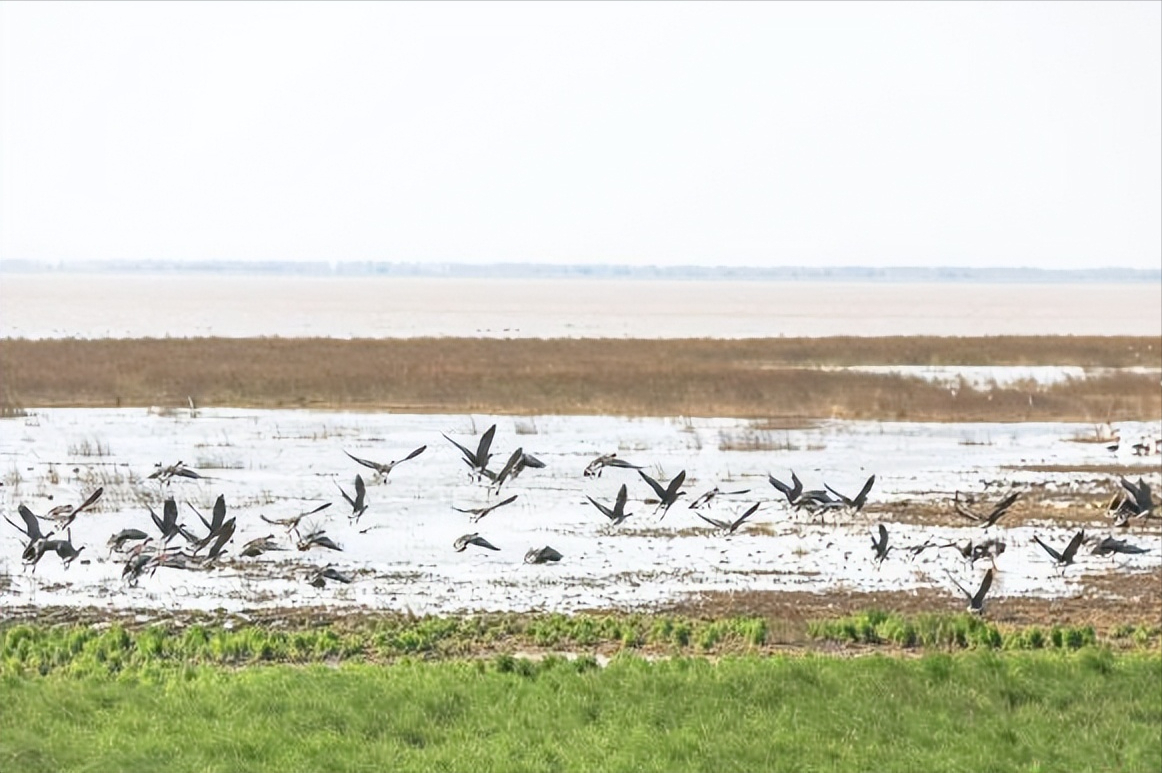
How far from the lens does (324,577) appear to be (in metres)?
13.5

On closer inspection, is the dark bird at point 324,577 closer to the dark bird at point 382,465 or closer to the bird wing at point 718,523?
the dark bird at point 382,465

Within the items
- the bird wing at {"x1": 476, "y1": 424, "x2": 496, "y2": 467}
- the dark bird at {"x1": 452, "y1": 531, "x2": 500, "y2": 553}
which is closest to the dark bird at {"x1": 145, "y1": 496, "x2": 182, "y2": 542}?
the dark bird at {"x1": 452, "y1": 531, "x2": 500, "y2": 553}

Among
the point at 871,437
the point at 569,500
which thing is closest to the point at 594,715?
the point at 569,500

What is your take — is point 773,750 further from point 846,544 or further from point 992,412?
point 992,412

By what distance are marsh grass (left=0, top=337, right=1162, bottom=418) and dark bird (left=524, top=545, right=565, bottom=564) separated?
15.0 metres

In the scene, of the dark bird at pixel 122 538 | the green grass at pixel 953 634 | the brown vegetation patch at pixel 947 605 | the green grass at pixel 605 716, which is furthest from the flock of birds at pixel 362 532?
the green grass at pixel 605 716

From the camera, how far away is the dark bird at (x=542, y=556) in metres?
14.6

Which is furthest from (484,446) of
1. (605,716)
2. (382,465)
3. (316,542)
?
(605,716)

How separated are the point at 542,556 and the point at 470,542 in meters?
0.77

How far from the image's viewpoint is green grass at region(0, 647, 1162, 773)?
A: 742cm

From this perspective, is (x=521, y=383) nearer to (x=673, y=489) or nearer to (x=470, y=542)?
(x=673, y=489)

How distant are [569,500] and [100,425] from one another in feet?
37.4

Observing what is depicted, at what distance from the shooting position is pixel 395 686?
852 centimetres

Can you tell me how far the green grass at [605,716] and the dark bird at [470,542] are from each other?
4.94 metres
